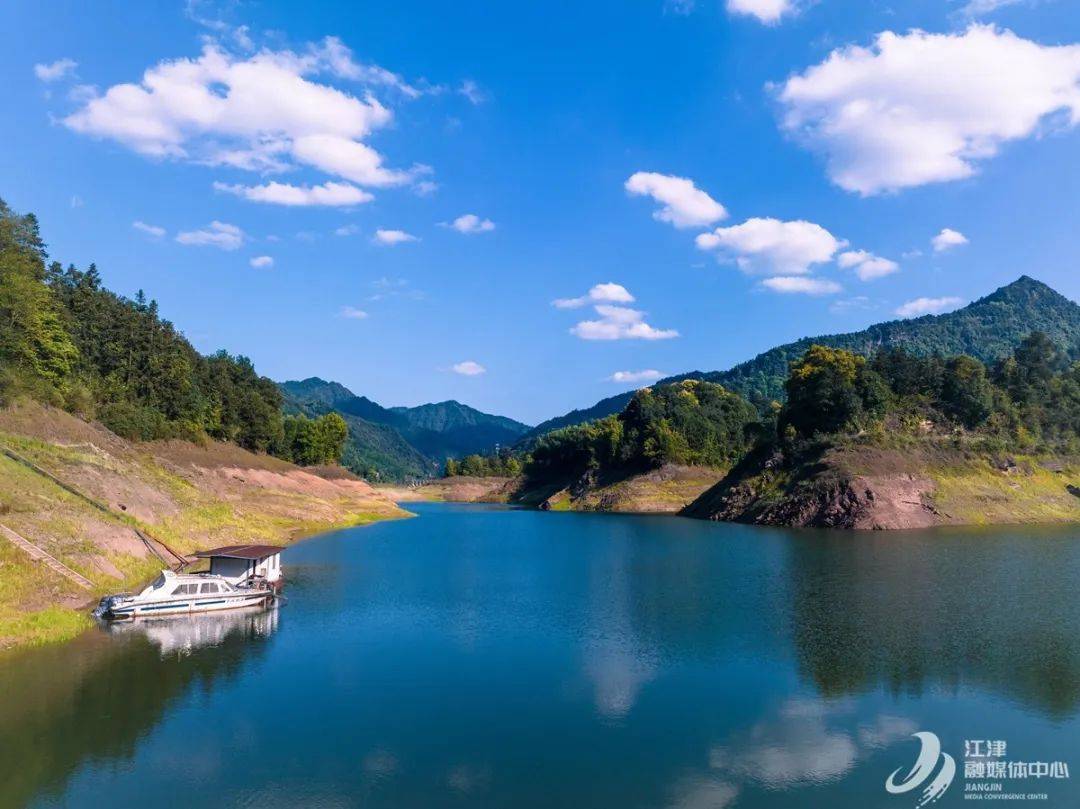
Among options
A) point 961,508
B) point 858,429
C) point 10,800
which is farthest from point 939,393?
point 10,800

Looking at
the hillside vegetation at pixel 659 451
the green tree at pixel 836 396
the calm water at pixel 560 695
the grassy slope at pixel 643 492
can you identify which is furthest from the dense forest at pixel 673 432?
the calm water at pixel 560 695

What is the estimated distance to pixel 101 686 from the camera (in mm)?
27406

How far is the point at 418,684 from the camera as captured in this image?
28.8 m

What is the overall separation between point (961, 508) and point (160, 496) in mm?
98098

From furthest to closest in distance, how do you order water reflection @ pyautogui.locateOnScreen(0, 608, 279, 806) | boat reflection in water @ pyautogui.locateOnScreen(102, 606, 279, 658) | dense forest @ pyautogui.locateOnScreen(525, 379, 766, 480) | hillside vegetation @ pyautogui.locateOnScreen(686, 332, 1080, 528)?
dense forest @ pyautogui.locateOnScreen(525, 379, 766, 480)
hillside vegetation @ pyautogui.locateOnScreen(686, 332, 1080, 528)
boat reflection in water @ pyautogui.locateOnScreen(102, 606, 279, 658)
water reflection @ pyautogui.locateOnScreen(0, 608, 279, 806)

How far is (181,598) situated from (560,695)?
26.5m

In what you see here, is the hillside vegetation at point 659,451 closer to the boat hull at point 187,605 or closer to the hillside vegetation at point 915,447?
the hillside vegetation at point 915,447

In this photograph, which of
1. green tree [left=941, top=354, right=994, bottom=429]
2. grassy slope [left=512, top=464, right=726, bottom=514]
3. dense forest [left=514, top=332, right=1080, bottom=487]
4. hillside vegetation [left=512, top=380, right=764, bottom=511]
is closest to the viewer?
dense forest [left=514, top=332, right=1080, bottom=487]

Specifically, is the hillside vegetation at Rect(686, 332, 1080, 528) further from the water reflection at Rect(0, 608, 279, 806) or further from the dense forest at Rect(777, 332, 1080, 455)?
the water reflection at Rect(0, 608, 279, 806)

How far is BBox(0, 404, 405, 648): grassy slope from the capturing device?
34.8 meters

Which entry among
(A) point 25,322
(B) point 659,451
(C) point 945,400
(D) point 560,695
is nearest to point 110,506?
(A) point 25,322

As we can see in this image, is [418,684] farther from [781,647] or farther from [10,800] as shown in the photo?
[781,647]

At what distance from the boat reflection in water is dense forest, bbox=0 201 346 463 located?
36.9 m

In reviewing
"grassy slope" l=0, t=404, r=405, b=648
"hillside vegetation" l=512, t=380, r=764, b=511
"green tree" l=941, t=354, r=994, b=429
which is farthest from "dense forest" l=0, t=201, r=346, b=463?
"green tree" l=941, t=354, r=994, b=429
